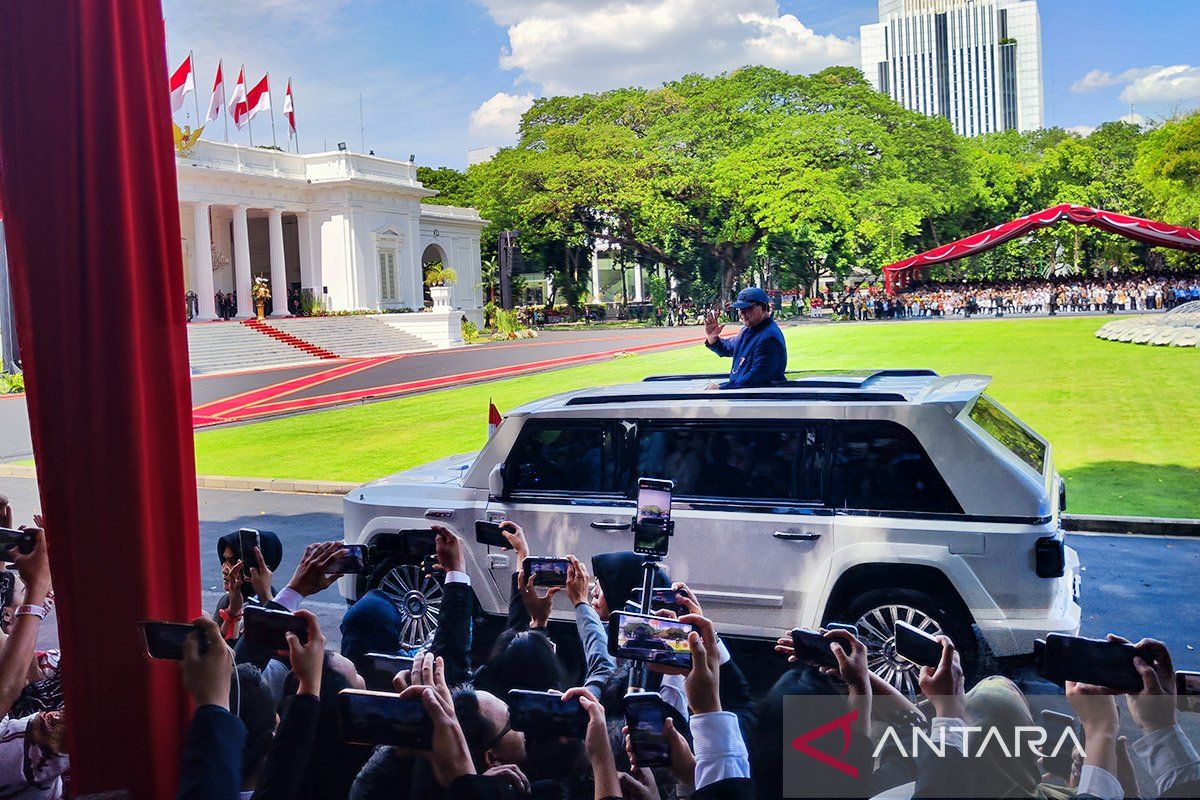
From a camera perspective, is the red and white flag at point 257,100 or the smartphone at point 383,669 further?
the red and white flag at point 257,100

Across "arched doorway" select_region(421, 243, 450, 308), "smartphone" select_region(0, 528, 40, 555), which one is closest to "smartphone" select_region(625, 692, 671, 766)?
"smartphone" select_region(0, 528, 40, 555)

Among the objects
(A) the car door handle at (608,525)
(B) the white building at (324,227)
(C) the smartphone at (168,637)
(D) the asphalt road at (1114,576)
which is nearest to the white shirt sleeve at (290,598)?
(C) the smartphone at (168,637)

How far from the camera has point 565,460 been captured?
17.6 feet

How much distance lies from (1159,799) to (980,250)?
7.85 meters

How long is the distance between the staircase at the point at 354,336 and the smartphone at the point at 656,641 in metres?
16.5

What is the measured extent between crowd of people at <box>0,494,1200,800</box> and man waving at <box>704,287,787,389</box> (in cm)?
314

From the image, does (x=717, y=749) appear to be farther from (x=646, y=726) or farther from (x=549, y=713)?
(x=549, y=713)

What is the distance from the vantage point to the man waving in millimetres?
6102

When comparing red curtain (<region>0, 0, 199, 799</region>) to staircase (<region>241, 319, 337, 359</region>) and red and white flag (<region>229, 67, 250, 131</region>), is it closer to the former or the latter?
red and white flag (<region>229, 67, 250, 131</region>)

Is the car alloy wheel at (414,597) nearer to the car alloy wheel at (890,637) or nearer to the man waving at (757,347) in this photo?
the man waving at (757,347)

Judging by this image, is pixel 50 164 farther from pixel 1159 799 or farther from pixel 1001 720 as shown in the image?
pixel 1159 799

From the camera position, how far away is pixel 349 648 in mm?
3289

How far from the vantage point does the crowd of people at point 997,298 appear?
9859mm

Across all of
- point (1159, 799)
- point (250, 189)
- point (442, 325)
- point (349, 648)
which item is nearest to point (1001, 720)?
point (1159, 799)
